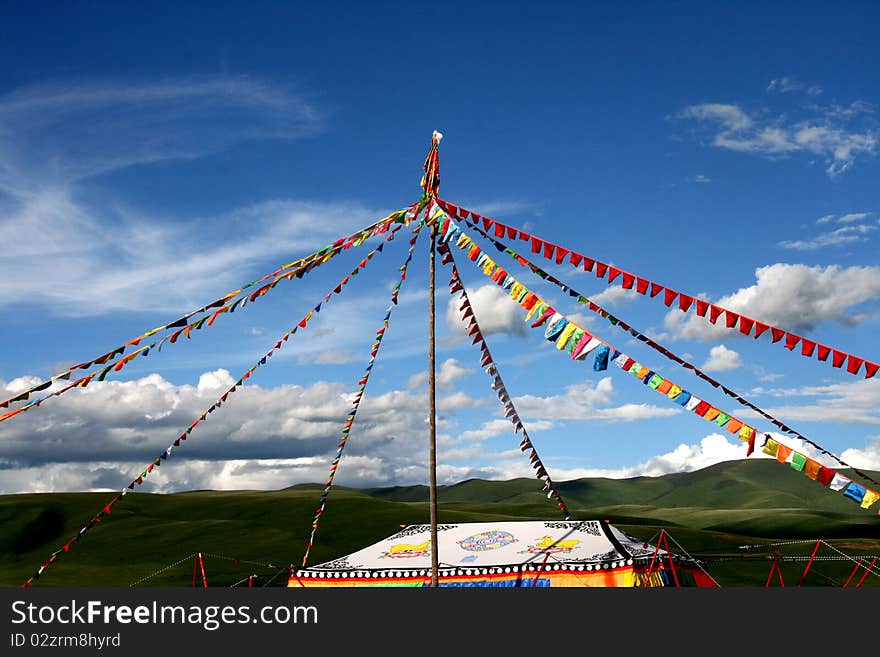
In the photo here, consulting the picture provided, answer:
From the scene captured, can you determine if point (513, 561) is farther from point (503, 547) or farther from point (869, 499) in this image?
point (869, 499)

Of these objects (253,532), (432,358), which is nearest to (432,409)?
(432,358)

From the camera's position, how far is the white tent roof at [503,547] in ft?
57.9

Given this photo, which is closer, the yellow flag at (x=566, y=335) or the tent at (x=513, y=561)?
the yellow flag at (x=566, y=335)

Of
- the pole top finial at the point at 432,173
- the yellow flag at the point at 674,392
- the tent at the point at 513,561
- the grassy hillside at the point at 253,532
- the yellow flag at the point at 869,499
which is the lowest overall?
the grassy hillside at the point at 253,532

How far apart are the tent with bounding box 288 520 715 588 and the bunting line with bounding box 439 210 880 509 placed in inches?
279

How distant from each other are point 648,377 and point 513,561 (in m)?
8.27

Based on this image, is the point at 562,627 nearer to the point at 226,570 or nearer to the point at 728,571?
the point at 728,571

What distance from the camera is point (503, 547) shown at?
60.6 ft

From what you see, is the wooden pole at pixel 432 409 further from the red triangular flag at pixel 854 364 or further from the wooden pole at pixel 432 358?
the red triangular flag at pixel 854 364

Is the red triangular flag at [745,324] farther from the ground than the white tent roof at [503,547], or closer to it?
farther from the ground

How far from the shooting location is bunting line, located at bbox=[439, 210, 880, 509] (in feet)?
29.7

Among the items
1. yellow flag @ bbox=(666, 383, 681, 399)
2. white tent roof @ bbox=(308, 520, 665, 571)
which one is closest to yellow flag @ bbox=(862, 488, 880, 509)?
yellow flag @ bbox=(666, 383, 681, 399)

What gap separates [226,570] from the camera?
56.1 metres

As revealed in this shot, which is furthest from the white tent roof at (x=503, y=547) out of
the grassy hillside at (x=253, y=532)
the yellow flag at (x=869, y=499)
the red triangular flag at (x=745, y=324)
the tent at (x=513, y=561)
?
the grassy hillside at (x=253, y=532)
